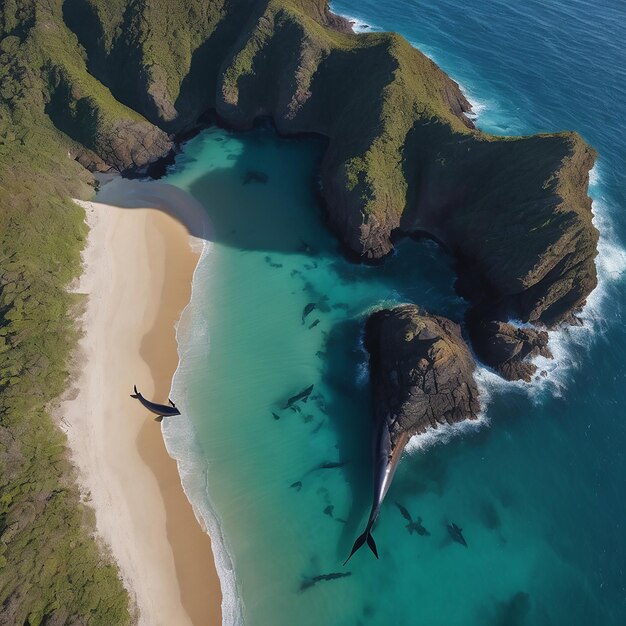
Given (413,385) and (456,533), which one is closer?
(456,533)

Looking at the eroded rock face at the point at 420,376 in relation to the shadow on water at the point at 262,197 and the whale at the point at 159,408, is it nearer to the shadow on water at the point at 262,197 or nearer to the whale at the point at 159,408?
the shadow on water at the point at 262,197

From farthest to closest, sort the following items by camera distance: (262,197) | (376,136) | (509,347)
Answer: (262,197) < (376,136) < (509,347)

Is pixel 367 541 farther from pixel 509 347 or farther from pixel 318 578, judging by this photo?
pixel 509 347

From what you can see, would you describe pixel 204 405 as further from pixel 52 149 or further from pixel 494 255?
pixel 52 149

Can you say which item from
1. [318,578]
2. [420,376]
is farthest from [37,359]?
[420,376]

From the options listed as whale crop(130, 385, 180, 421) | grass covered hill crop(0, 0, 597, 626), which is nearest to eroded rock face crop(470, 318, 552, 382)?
grass covered hill crop(0, 0, 597, 626)

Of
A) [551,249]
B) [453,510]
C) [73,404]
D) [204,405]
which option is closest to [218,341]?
[204,405]

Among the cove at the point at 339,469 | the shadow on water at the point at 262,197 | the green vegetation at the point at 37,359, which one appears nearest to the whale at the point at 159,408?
the cove at the point at 339,469

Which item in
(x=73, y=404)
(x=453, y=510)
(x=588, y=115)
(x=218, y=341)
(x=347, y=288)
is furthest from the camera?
(x=588, y=115)
